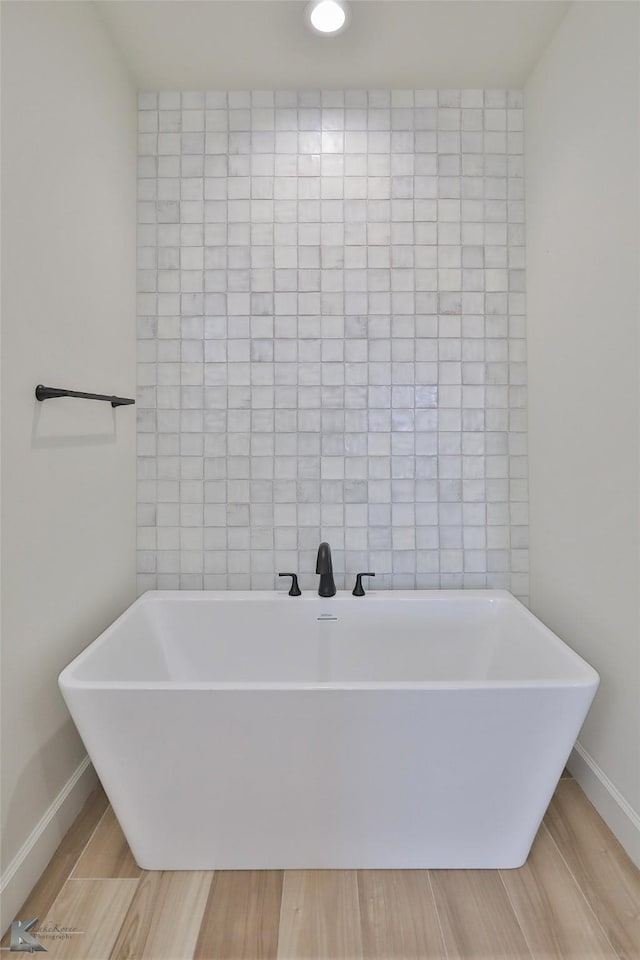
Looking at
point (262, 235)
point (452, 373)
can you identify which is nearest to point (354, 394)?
point (452, 373)

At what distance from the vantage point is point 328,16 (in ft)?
6.18

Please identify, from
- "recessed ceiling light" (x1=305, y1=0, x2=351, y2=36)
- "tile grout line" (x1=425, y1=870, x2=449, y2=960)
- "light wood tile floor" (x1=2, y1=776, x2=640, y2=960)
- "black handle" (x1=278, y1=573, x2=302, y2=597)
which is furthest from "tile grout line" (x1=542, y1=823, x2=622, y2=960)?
"recessed ceiling light" (x1=305, y1=0, x2=351, y2=36)

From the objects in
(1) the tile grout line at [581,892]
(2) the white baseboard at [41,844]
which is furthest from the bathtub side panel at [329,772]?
(2) the white baseboard at [41,844]

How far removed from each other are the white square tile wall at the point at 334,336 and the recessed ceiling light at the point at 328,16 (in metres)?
0.43

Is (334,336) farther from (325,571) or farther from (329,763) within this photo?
(329,763)

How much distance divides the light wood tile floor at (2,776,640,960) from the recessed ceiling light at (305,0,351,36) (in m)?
2.57

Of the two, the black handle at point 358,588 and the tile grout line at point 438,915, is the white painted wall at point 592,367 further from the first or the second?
the black handle at point 358,588

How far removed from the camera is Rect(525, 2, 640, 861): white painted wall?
5.41ft

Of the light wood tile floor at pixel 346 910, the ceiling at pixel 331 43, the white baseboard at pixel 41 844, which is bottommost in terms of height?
the light wood tile floor at pixel 346 910

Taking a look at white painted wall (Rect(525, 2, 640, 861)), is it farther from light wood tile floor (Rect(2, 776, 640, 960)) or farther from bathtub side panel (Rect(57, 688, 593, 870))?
bathtub side panel (Rect(57, 688, 593, 870))

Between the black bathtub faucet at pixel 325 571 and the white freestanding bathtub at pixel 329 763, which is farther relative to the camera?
the black bathtub faucet at pixel 325 571

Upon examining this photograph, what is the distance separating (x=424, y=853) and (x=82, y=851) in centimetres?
96

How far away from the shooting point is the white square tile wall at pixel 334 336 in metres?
2.36

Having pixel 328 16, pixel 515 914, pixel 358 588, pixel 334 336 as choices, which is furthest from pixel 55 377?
pixel 515 914
